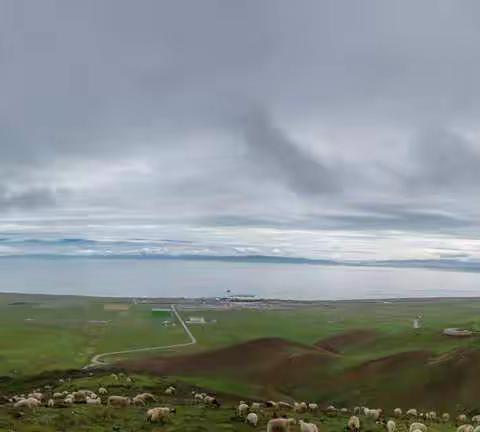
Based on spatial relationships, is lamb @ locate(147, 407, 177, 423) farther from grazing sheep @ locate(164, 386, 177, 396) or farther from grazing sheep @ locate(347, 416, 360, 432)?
grazing sheep @ locate(164, 386, 177, 396)

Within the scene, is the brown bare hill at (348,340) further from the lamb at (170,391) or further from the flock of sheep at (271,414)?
the flock of sheep at (271,414)

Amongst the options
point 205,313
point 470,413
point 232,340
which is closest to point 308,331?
point 232,340

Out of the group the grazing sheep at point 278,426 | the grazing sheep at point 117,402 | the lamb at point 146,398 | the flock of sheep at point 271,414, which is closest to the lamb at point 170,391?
the flock of sheep at point 271,414

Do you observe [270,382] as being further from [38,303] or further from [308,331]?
[38,303]

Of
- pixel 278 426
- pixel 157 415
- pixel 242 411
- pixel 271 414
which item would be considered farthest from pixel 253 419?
pixel 157 415

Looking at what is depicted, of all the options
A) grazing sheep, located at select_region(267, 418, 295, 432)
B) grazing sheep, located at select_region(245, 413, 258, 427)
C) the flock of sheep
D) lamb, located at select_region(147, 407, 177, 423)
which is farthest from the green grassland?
grazing sheep, located at select_region(267, 418, 295, 432)
